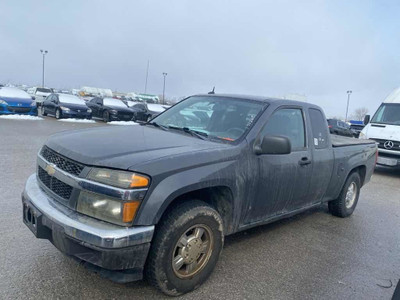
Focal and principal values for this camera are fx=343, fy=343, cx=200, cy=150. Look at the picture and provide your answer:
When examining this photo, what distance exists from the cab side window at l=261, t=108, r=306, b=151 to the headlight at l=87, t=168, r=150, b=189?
164 cm

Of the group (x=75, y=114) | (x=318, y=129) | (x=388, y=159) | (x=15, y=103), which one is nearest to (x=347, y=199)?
(x=318, y=129)

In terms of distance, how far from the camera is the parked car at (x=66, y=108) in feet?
64.5

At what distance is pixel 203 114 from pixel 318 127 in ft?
5.60

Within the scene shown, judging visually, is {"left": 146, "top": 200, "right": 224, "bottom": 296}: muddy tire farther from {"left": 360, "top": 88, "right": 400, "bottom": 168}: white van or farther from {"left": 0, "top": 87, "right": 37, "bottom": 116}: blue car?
{"left": 0, "top": 87, "right": 37, "bottom": 116}: blue car

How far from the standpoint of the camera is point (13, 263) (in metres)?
3.23

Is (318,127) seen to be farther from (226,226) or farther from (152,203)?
(152,203)

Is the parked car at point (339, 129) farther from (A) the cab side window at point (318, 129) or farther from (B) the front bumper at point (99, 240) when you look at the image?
(B) the front bumper at point (99, 240)

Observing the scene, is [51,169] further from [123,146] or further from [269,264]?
[269,264]

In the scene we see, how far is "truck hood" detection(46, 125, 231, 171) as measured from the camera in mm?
2716

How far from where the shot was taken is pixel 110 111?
69.2ft

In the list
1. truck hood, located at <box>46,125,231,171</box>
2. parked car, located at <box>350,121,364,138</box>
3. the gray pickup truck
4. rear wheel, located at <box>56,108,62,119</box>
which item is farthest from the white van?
rear wheel, located at <box>56,108,62,119</box>

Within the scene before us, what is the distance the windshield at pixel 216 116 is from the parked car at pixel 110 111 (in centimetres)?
1709

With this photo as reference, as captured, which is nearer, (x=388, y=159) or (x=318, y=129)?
(x=318, y=129)

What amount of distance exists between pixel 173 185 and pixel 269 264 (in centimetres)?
173
